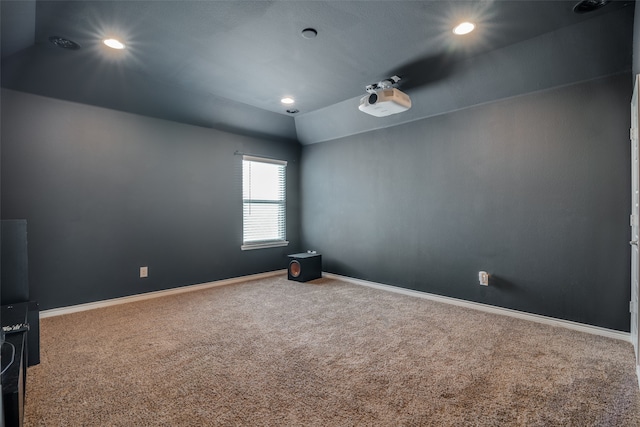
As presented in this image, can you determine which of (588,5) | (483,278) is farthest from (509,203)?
(588,5)

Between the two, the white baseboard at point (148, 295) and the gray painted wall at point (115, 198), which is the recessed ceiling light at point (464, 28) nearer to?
the gray painted wall at point (115, 198)

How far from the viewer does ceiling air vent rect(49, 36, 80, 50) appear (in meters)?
2.61

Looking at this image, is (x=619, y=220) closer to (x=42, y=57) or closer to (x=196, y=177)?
(x=196, y=177)

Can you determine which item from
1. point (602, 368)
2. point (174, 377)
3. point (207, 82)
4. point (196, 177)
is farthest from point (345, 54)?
point (602, 368)

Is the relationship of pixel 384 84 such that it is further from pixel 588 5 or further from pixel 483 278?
pixel 483 278

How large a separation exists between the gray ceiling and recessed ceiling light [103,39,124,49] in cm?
8

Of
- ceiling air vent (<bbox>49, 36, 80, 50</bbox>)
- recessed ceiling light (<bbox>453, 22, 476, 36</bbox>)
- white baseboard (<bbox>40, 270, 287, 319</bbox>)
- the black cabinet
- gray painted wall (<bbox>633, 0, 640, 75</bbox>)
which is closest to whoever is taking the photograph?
the black cabinet

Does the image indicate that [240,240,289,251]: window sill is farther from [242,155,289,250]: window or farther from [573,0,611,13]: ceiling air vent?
[573,0,611,13]: ceiling air vent

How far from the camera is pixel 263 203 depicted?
16.8ft

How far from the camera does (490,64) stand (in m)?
3.03

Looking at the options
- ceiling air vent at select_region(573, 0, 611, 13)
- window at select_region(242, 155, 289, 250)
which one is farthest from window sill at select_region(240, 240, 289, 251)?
ceiling air vent at select_region(573, 0, 611, 13)

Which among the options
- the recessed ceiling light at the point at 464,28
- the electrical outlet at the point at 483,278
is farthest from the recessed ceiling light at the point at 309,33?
the electrical outlet at the point at 483,278

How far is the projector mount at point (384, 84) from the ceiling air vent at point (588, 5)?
1.51 meters

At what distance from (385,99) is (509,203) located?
5.50ft
